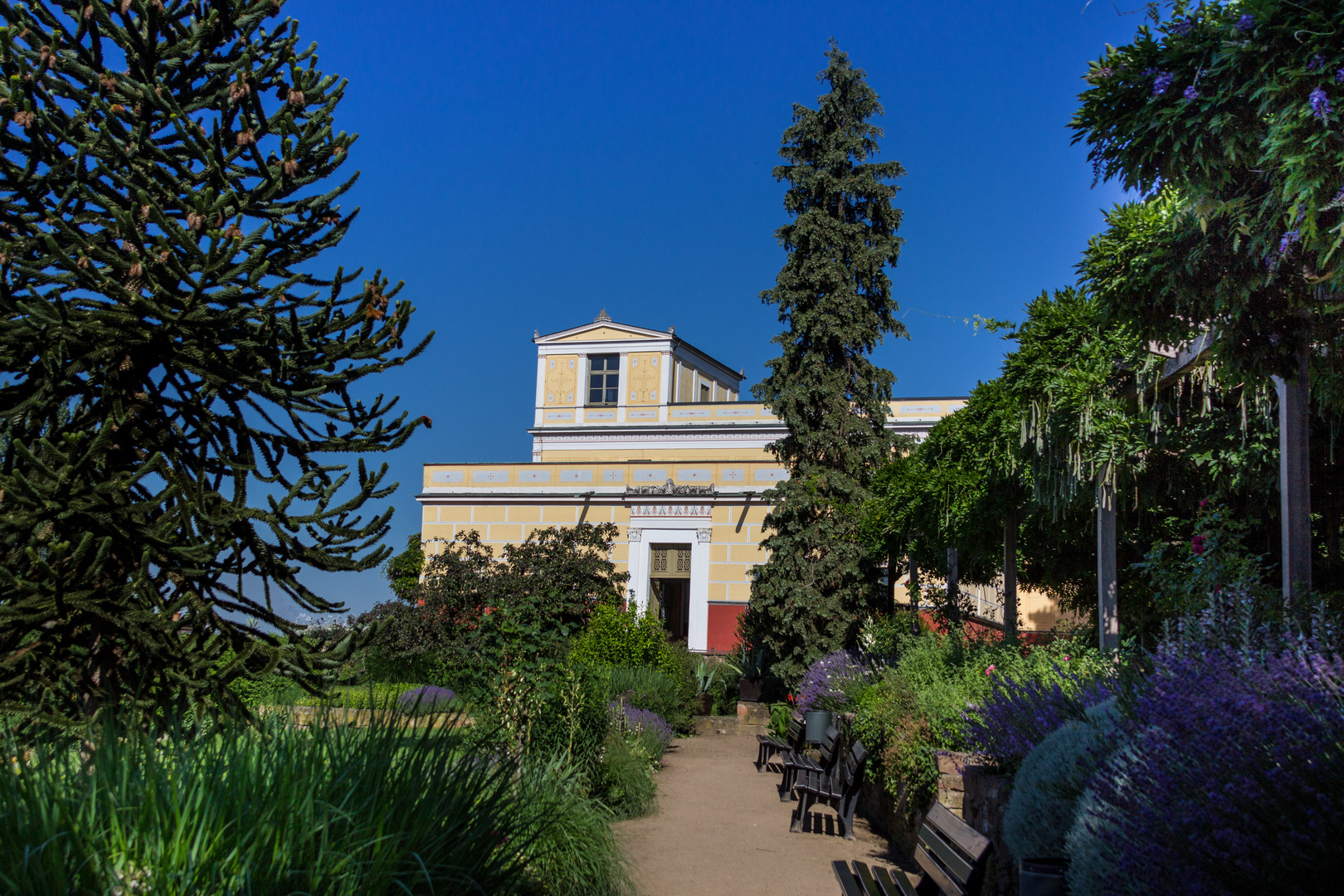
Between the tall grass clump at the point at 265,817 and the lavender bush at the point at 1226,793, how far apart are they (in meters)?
2.16

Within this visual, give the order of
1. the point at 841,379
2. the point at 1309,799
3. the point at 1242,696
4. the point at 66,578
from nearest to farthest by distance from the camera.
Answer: the point at 1309,799 < the point at 1242,696 < the point at 66,578 < the point at 841,379

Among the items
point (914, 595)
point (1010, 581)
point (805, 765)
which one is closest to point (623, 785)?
point (805, 765)

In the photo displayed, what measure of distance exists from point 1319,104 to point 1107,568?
4930 mm

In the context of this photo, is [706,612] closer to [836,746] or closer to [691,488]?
[691,488]

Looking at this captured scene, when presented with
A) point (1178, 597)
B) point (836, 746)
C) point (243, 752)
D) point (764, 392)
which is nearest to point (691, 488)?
point (764, 392)

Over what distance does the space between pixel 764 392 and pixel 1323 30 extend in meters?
14.3

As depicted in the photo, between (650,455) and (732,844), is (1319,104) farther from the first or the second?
(650,455)

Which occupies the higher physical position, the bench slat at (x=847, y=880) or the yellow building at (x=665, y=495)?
the yellow building at (x=665, y=495)

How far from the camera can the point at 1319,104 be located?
14.2 feet

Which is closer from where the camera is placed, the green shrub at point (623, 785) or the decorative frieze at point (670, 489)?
the green shrub at point (623, 785)

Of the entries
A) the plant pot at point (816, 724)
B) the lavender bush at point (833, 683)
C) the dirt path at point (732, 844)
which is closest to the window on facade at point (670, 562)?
the lavender bush at point (833, 683)

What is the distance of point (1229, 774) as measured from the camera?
2869mm

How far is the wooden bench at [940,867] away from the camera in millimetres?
4016

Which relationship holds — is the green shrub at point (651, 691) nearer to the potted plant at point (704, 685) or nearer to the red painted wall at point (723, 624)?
the potted plant at point (704, 685)
